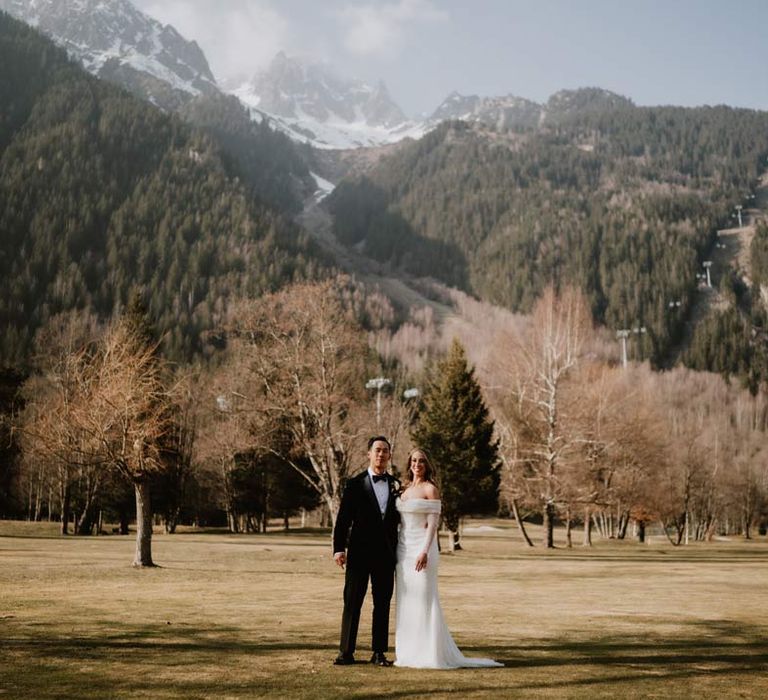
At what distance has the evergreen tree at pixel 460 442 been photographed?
150ft

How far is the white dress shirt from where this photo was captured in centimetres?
859

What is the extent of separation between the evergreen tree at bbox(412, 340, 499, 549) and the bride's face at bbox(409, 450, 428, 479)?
3675 cm

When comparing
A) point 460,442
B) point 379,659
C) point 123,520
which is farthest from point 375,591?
point 123,520

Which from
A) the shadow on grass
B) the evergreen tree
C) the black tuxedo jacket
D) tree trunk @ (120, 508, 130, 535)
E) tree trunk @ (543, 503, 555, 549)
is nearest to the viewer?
the shadow on grass

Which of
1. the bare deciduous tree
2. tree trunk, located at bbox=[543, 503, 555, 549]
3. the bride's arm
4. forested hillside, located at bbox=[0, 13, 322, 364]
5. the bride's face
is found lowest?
tree trunk, located at bbox=[543, 503, 555, 549]

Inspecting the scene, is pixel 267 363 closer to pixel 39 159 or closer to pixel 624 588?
pixel 624 588

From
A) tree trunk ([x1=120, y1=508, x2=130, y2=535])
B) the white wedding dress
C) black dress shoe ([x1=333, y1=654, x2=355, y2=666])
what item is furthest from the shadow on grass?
tree trunk ([x1=120, y1=508, x2=130, y2=535])

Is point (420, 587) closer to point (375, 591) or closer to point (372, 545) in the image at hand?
point (375, 591)

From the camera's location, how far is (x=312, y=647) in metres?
9.54

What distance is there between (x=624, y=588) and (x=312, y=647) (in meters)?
13.9

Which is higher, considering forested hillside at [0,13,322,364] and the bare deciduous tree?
forested hillside at [0,13,322,364]

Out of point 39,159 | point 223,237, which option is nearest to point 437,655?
point 223,237

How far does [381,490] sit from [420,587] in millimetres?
1223

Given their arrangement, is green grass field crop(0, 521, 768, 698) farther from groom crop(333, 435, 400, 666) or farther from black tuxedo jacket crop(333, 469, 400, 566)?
black tuxedo jacket crop(333, 469, 400, 566)
